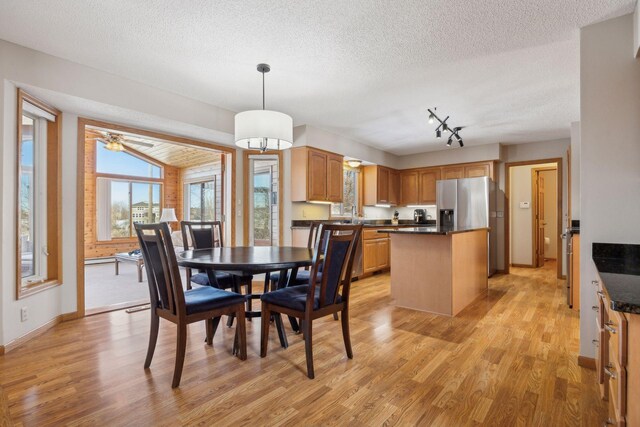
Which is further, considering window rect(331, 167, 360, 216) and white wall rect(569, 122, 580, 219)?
window rect(331, 167, 360, 216)

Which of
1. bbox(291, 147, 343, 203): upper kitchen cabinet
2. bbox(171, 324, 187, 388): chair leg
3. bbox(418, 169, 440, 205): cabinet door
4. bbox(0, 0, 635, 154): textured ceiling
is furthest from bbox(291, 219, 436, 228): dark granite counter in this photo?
bbox(171, 324, 187, 388): chair leg

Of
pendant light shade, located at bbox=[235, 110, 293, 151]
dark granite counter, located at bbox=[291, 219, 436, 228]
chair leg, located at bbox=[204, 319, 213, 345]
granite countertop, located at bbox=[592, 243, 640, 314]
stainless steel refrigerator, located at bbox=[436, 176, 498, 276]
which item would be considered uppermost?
pendant light shade, located at bbox=[235, 110, 293, 151]

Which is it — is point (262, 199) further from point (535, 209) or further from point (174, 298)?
point (535, 209)

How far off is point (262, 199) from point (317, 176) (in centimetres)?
91

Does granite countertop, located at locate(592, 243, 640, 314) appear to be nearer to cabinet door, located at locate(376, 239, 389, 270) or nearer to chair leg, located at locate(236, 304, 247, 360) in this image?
chair leg, located at locate(236, 304, 247, 360)

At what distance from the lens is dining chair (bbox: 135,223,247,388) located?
6.45 feet

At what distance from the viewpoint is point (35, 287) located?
2859mm

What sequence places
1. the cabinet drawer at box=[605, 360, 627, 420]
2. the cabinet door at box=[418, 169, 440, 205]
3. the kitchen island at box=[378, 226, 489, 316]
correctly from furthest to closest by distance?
1. the cabinet door at box=[418, 169, 440, 205]
2. the kitchen island at box=[378, 226, 489, 316]
3. the cabinet drawer at box=[605, 360, 627, 420]

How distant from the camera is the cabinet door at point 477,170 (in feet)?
19.5

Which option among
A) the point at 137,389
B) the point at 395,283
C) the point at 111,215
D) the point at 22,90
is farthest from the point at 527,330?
the point at 111,215

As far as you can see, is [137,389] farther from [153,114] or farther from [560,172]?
[560,172]

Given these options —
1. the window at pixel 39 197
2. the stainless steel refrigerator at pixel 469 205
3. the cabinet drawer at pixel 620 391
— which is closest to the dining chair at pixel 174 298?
the window at pixel 39 197

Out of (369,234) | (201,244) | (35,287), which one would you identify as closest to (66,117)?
(35,287)

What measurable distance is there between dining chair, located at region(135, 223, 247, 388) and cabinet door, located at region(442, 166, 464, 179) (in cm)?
529
